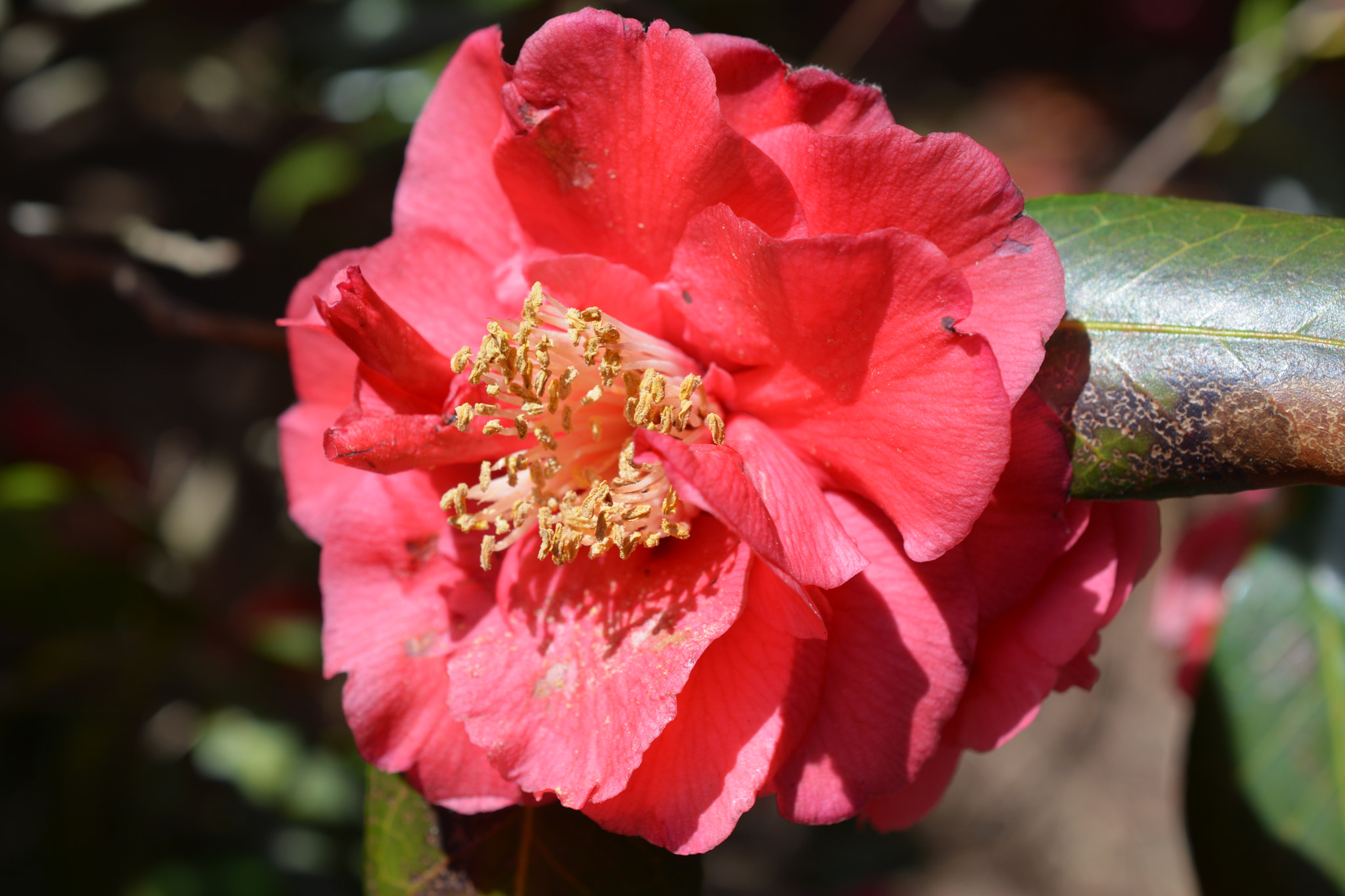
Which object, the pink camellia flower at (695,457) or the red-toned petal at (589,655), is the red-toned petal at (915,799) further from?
the red-toned petal at (589,655)

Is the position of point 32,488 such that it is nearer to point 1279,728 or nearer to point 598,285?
point 598,285

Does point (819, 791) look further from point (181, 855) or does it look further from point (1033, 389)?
point (181, 855)

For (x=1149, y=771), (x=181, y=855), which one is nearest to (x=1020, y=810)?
(x=1149, y=771)

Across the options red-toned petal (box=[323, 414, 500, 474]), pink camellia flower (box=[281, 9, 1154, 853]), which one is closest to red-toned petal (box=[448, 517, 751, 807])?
pink camellia flower (box=[281, 9, 1154, 853])

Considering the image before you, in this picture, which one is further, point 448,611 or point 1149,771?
point 1149,771

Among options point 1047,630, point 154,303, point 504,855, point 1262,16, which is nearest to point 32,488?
point 154,303

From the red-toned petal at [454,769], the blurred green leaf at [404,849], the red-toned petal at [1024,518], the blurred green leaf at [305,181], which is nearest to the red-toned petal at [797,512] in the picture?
the red-toned petal at [1024,518]

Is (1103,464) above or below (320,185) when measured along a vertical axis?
above

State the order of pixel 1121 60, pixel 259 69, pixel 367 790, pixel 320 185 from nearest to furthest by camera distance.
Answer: pixel 367 790 < pixel 320 185 < pixel 259 69 < pixel 1121 60

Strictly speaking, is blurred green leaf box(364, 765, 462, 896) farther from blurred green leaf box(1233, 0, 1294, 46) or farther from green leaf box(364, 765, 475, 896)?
blurred green leaf box(1233, 0, 1294, 46)
